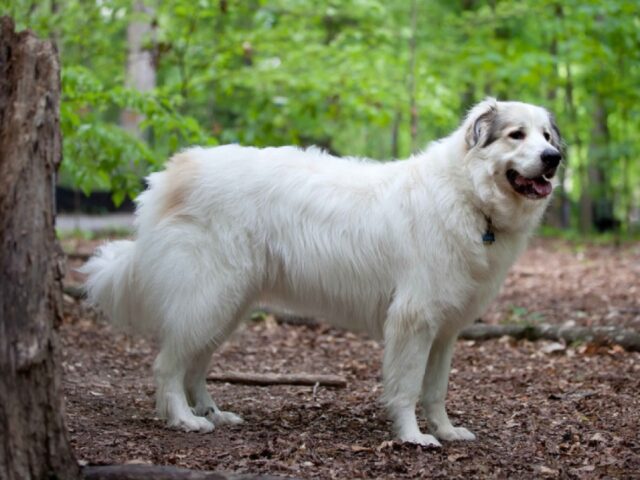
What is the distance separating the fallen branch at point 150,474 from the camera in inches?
114

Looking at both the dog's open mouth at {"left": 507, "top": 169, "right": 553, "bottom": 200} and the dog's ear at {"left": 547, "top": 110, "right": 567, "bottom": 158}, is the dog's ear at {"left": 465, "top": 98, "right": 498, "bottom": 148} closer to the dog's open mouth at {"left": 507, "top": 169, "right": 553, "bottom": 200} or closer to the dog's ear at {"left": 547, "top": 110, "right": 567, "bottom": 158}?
the dog's open mouth at {"left": 507, "top": 169, "right": 553, "bottom": 200}

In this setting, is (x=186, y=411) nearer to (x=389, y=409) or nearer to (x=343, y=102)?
(x=389, y=409)

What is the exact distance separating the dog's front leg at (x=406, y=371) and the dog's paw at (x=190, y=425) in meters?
0.99

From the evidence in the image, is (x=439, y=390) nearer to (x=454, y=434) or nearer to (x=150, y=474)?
(x=454, y=434)

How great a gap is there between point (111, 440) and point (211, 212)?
4.26ft

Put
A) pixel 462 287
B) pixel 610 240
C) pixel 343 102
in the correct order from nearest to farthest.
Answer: pixel 462 287, pixel 343 102, pixel 610 240

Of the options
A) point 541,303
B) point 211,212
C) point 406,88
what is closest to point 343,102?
point 406,88

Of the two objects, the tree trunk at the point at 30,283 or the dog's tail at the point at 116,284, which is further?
the dog's tail at the point at 116,284

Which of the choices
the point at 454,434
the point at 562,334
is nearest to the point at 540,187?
the point at 454,434

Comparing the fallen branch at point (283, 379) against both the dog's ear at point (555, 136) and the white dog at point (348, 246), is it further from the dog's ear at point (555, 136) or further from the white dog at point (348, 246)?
the dog's ear at point (555, 136)

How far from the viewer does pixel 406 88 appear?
12.5m

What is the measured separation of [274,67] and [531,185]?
681cm

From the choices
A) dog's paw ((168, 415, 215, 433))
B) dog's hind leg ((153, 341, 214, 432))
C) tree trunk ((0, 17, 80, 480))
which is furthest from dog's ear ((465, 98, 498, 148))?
tree trunk ((0, 17, 80, 480))

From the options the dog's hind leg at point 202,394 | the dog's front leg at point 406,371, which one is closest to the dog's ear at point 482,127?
the dog's front leg at point 406,371
